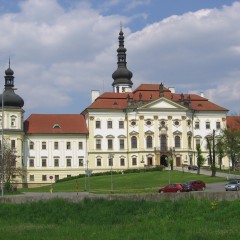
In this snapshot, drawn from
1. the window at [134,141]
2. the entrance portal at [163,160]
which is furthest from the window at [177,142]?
the window at [134,141]

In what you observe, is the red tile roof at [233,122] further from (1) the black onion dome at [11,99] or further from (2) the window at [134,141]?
(1) the black onion dome at [11,99]

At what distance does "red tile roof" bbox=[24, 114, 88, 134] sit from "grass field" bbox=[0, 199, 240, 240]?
64.0 meters

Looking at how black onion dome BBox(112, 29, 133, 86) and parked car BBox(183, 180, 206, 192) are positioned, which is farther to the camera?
black onion dome BBox(112, 29, 133, 86)

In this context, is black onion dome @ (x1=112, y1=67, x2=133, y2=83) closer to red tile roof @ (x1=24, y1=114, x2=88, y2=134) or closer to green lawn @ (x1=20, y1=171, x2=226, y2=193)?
red tile roof @ (x1=24, y1=114, x2=88, y2=134)

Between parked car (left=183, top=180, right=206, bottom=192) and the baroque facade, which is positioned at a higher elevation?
the baroque facade

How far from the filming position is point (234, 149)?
83.9 metres

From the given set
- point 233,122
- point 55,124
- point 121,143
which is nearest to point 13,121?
point 55,124

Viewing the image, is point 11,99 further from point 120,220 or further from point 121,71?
point 120,220

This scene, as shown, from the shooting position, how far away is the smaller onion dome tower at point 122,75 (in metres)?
119

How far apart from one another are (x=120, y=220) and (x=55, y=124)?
71.0 meters

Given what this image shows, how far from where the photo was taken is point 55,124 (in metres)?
102

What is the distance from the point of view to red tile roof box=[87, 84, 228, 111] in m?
102

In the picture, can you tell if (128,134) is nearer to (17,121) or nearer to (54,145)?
(54,145)

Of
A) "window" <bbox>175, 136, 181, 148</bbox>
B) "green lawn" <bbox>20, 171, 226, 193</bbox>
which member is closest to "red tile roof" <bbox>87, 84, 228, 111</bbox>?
"window" <bbox>175, 136, 181, 148</bbox>
